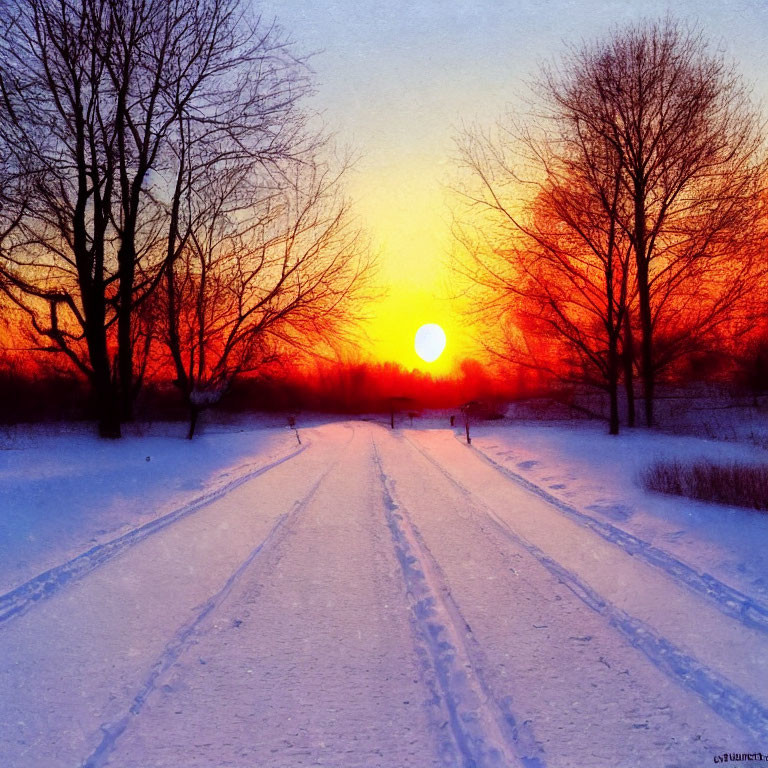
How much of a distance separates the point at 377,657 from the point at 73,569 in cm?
397

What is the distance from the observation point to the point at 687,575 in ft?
17.4

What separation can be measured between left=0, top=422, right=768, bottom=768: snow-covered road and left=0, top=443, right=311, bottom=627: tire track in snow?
35 mm

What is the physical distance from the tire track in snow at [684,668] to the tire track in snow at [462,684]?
1.13m

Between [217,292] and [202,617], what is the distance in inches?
640

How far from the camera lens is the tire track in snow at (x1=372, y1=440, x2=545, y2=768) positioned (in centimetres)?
267

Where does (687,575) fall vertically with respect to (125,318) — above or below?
below

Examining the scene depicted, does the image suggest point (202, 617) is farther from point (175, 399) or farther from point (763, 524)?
point (175, 399)

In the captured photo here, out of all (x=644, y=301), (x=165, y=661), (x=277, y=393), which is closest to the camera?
(x=165, y=661)

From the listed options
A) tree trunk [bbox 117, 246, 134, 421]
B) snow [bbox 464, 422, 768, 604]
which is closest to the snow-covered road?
snow [bbox 464, 422, 768, 604]

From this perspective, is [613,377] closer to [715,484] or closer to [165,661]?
[715,484]

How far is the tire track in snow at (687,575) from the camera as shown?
4.38 metres

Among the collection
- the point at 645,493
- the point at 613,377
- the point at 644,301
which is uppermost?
the point at 644,301

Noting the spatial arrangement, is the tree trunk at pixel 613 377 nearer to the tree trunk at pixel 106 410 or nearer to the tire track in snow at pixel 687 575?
the tire track in snow at pixel 687 575

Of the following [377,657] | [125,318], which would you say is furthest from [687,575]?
[125,318]
